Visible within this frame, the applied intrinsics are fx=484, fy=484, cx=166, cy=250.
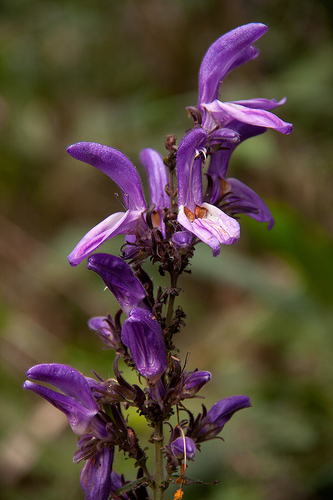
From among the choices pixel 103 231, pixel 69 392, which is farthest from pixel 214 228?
pixel 69 392

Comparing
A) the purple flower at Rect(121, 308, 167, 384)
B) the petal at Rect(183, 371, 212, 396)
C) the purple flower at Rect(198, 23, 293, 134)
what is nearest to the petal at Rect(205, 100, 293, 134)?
the purple flower at Rect(198, 23, 293, 134)

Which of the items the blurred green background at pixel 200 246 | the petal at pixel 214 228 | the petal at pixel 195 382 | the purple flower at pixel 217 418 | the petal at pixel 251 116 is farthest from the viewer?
the blurred green background at pixel 200 246

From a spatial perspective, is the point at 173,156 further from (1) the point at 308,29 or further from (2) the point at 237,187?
(1) the point at 308,29

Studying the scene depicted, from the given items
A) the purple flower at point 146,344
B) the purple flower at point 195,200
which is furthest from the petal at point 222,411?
the purple flower at point 195,200

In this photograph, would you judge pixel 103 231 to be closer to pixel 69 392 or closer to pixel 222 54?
pixel 69 392

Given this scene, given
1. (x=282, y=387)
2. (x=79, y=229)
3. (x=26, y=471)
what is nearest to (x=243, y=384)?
(x=282, y=387)

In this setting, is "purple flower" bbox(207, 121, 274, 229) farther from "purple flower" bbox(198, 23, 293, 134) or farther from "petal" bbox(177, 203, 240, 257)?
"petal" bbox(177, 203, 240, 257)

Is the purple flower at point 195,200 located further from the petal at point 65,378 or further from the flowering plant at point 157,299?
the petal at point 65,378
